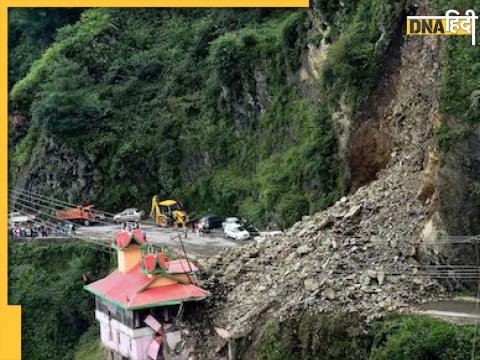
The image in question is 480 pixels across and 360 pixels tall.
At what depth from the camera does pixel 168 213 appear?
1713 inches

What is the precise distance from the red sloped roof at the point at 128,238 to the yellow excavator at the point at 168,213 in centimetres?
982

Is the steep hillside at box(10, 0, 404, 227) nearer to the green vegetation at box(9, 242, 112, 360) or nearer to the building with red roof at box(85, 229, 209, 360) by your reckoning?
the green vegetation at box(9, 242, 112, 360)

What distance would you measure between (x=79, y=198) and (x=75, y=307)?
5.67 m

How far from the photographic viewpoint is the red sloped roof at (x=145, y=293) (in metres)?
30.1

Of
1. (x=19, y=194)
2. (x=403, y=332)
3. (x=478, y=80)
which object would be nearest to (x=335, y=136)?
(x=478, y=80)

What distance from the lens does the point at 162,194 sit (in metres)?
45.6

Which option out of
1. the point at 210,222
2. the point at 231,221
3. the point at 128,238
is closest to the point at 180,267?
the point at 128,238

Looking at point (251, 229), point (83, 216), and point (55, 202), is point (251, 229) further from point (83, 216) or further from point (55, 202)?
point (55, 202)

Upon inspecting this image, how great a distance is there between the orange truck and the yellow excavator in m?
2.84

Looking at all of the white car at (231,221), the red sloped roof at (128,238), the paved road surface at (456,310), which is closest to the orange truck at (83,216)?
the white car at (231,221)

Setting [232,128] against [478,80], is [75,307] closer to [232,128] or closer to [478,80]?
[232,128]

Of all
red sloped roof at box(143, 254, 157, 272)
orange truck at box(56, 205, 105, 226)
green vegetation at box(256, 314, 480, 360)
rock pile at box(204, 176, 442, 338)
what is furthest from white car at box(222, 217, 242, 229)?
green vegetation at box(256, 314, 480, 360)

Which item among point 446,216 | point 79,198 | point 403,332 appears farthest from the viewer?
point 79,198

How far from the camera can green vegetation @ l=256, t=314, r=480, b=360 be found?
2434cm
